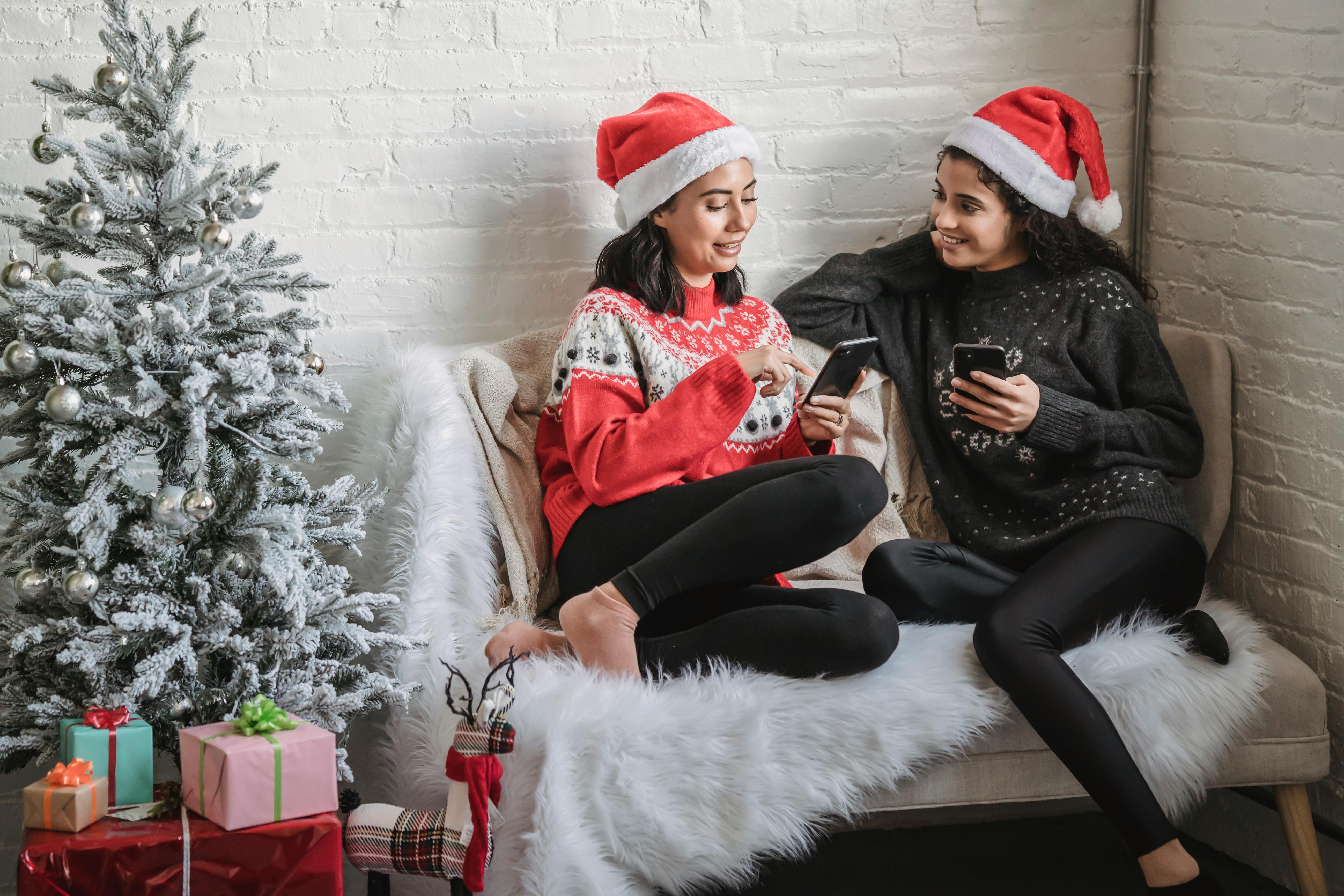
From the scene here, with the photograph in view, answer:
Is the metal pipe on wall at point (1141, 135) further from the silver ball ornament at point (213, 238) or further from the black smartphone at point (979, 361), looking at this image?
the silver ball ornament at point (213, 238)

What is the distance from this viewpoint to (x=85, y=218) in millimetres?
1346

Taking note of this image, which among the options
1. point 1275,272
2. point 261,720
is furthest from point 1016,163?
point 261,720

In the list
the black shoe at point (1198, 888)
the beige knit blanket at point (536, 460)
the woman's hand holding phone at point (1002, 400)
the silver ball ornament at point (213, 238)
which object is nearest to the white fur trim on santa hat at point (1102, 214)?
the woman's hand holding phone at point (1002, 400)

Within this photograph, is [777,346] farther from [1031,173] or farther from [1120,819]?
[1120,819]

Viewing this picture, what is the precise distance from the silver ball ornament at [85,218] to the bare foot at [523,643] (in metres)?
0.78

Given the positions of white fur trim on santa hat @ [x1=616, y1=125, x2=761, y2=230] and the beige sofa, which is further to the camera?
white fur trim on santa hat @ [x1=616, y1=125, x2=761, y2=230]

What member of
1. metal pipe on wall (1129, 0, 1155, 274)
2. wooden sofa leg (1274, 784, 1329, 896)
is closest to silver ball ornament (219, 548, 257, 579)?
wooden sofa leg (1274, 784, 1329, 896)

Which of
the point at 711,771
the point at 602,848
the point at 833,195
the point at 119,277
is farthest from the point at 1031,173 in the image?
the point at 119,277

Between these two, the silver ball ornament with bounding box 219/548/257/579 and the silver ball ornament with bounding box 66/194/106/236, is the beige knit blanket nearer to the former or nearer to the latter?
the silver ball ornament with bounding box 219/548/257/579

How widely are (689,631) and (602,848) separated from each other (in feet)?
1.16

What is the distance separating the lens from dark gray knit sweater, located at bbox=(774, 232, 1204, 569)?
1.84 m

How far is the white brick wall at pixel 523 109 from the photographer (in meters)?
1.95

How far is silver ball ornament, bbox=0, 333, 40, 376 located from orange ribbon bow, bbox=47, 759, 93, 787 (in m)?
0.48

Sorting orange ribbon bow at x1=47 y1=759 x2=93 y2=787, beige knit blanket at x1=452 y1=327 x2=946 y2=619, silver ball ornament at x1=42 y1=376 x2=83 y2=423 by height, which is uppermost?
silver ball ornament at x1=42 y1=376 x2=83 y2=423
